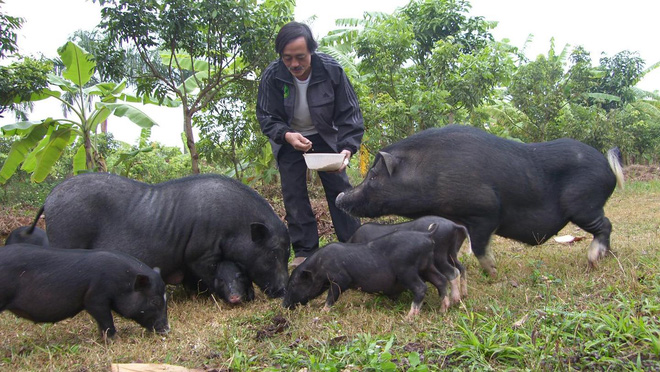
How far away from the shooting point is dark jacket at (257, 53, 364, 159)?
580cm

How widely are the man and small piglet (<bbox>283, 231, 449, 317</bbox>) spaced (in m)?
1.31

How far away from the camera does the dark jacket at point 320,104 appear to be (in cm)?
580

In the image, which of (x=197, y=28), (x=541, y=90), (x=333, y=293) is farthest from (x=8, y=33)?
(x=541, y=90)

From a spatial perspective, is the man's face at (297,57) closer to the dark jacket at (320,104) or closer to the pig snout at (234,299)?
the dark jacket at (320,104)

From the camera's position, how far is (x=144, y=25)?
7895 millimetres

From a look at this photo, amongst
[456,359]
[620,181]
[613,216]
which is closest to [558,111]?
[613,216]

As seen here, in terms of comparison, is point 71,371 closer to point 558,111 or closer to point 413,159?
Answer: point 413,159

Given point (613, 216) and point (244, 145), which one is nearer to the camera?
point (613, 216)

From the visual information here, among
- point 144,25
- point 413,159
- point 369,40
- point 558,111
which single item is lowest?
point 558,111

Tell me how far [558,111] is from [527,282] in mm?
10662

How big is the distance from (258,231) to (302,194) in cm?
115

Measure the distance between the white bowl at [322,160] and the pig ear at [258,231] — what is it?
665mm

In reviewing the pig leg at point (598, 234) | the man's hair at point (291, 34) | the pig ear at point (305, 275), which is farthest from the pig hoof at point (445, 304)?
the man's hair at point (291, 34)

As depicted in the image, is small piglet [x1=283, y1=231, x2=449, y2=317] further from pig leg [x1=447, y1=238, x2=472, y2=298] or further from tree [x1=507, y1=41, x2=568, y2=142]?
tree [x1=507, y1=41, x2=568, y2=142]
